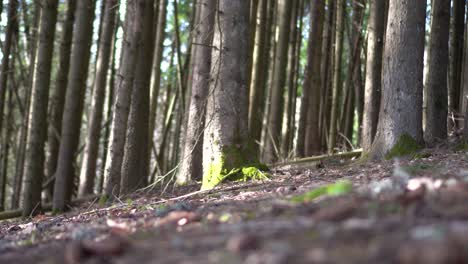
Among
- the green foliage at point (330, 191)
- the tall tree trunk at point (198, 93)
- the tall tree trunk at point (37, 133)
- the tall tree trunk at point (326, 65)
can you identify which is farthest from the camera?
the tall tree trunk at point (326, 65)

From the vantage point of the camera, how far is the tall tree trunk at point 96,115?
12.1 m

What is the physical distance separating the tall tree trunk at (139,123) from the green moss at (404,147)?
156 inches

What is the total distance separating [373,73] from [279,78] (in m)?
4.34

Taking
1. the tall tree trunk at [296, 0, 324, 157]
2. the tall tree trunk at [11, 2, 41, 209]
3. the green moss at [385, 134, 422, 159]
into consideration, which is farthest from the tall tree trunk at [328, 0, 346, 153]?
the green moss at [385, 134, 422, 159]

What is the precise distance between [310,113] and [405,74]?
22.8 ft

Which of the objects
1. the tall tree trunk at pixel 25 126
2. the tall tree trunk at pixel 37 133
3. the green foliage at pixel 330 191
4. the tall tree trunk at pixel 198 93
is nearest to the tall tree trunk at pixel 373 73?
Answer: the tall tree trunk at pixel 198 93

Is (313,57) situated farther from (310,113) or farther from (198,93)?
(198,93)

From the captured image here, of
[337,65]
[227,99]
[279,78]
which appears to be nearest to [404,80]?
[227,99]

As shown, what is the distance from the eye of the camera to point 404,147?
732 cm

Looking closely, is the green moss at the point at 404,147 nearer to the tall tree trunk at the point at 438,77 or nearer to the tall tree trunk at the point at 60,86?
the tall tree trunk at the point at 438,77

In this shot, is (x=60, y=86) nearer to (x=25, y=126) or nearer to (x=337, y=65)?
(x=25, y=126)

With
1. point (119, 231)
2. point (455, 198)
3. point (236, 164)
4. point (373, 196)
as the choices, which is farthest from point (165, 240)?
point (236, 164)

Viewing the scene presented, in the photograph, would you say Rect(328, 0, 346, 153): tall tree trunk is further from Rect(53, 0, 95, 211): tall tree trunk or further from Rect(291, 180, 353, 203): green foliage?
Rect(291, 180, 353, 203): green foliage

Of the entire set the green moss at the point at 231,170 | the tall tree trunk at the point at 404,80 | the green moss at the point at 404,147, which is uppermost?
the tall tree trunk at the point at 404,80
